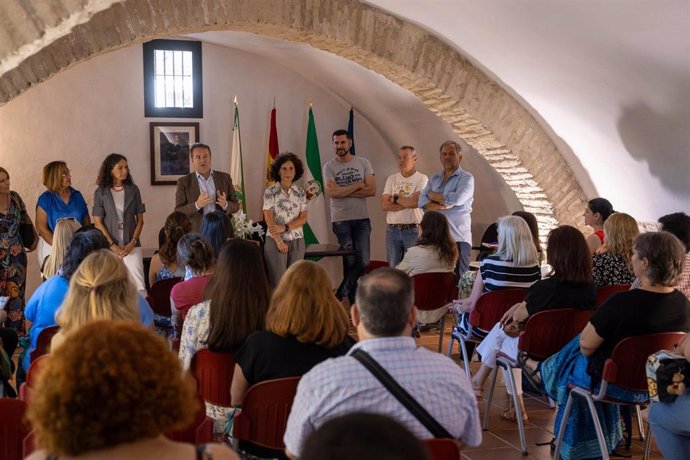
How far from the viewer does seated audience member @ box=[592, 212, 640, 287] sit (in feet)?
15.8

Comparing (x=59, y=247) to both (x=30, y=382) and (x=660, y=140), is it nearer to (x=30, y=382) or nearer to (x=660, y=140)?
(x=30, y=382)

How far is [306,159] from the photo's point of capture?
963 cm

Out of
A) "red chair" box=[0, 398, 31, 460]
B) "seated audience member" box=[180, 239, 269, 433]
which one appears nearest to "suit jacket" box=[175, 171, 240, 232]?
"seated audience member" box=[180, 239, 269, 433]

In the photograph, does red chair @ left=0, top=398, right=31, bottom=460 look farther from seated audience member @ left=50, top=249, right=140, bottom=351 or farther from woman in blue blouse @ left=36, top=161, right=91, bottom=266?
woman in blue blouse @ left=36, top=161, right=91, bottom=266

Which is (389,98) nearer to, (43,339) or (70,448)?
(43,339)

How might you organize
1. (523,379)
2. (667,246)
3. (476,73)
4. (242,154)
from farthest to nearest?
(242,154), (476,73), (523,379), (667,246)

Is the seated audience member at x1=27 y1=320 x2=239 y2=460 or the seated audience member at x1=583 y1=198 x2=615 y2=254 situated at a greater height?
the seated audience member at x1=583 y1=198 x2=615 y2=254

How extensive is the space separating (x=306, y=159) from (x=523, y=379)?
4.75m

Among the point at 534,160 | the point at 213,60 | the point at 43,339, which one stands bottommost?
the point at 43,339

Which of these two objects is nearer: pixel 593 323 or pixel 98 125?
pixel 593 323

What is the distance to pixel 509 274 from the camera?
4953 mm

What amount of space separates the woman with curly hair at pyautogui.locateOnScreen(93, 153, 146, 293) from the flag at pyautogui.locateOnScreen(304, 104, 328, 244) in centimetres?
301

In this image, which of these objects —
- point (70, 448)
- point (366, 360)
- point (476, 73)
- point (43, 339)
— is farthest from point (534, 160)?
point (70, 448)

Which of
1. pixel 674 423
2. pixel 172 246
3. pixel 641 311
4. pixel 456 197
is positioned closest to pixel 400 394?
pixel 674 423
